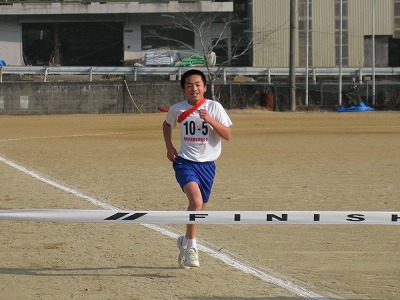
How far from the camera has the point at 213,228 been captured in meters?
12.3

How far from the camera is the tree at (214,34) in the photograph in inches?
2554

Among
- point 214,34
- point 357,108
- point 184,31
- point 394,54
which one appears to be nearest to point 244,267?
point 357,108

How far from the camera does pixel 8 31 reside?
230 ft

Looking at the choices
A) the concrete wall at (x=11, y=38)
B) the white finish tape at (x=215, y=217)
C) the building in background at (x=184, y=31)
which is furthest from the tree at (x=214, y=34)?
the white finish tape at (x=215, y=217)

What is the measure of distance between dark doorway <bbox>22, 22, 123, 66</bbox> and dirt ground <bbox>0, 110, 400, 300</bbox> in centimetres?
4117

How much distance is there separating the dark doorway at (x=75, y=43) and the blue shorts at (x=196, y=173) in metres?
61.5

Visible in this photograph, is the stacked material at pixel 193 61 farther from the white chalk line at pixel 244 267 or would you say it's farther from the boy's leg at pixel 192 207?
the boy's leg at pixel 192 207

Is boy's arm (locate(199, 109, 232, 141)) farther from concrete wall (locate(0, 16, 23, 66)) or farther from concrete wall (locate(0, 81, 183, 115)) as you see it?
concrete wall (locate(0, 16, 23, 66))

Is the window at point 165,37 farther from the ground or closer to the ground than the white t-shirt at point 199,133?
farther from the ground

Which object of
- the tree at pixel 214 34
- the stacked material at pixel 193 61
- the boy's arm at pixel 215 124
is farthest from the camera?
the tree at pixel 214 34

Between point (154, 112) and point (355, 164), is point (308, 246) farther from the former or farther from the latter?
point (154, 112)

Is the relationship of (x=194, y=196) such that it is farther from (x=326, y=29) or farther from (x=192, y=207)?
(x=326, y=29)

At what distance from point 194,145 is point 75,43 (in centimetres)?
6246

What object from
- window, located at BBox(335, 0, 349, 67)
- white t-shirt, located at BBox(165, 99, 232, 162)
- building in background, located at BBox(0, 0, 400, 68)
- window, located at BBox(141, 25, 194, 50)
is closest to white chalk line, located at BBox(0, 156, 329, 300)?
white t-shirt, located at BBox(165, 99, 232, 162)
